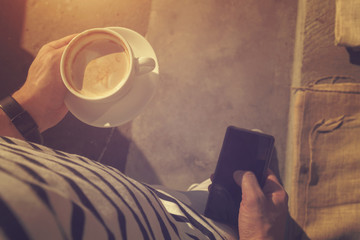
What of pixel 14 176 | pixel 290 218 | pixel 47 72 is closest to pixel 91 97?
pixel 47 72

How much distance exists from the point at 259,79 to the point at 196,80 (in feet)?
0.88

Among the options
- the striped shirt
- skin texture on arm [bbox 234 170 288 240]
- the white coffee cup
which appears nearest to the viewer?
the striped shirt

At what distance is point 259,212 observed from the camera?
0.62 m

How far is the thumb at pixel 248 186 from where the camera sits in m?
0.63

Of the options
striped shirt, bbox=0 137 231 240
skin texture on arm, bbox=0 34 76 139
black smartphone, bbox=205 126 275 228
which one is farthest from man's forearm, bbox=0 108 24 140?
black smartphone, bbox=205 126 275 228

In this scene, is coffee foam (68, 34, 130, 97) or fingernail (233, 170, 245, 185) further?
fingernail (233, 170, 245, 185)

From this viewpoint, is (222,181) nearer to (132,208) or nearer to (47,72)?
(132,208)

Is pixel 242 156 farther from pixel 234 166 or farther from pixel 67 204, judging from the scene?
pixel 67 204

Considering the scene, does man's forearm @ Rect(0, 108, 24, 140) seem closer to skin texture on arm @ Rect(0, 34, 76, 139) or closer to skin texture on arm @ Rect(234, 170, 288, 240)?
skin texture on arm @ Rect(0, 34, 76, 139)

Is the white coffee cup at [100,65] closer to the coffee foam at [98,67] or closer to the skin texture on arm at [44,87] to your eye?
the coffee foam at [98,67]

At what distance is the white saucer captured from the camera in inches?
22.9

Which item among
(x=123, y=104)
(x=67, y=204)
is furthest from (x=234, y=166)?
(x=67, y=204)

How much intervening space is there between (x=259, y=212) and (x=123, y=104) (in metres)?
0.46

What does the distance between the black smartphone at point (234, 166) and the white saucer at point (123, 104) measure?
0.31 m
